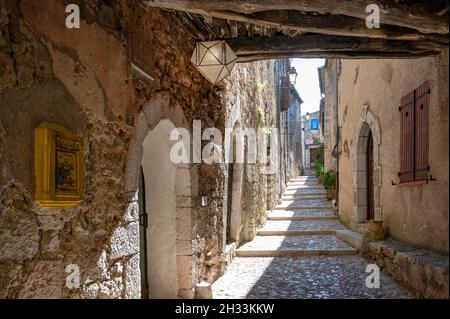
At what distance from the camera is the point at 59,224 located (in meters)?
2.47

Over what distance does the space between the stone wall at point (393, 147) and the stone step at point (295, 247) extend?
2.75ft

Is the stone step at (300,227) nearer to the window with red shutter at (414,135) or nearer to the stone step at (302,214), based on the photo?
the stone step at (302,214)

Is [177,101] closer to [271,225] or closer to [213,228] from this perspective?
[213,228]

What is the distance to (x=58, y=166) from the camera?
236cm

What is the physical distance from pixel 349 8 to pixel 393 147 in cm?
355

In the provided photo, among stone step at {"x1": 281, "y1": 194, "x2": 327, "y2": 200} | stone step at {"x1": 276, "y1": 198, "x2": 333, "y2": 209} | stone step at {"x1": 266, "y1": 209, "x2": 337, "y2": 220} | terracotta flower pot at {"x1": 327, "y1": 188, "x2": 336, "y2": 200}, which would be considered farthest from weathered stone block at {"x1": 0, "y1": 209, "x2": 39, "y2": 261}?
stone step at {"x1": 281, "y1": 194, "x2": 327, "y2": 200}

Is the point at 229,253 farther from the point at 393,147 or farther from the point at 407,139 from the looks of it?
the point at 407,139

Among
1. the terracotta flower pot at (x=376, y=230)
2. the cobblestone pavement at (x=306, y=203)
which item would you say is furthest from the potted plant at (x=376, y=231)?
the cobblestone pavement at (x=306, y=203)

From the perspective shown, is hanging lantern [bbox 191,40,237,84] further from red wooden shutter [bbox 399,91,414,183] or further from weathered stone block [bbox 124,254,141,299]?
red wooden shutter [bbox 399,91,414,183]

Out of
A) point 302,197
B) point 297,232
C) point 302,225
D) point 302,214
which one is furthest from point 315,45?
point 302,197

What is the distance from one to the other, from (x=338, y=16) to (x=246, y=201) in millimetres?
4974

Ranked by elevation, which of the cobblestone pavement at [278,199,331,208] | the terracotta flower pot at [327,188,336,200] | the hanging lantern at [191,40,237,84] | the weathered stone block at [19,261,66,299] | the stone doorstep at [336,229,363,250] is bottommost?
the stone doorstep at [336,229,363,250]

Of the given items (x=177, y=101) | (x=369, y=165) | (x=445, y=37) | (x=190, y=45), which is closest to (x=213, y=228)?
(x=177, y=101)

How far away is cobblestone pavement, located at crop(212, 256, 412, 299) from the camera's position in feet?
15.1
